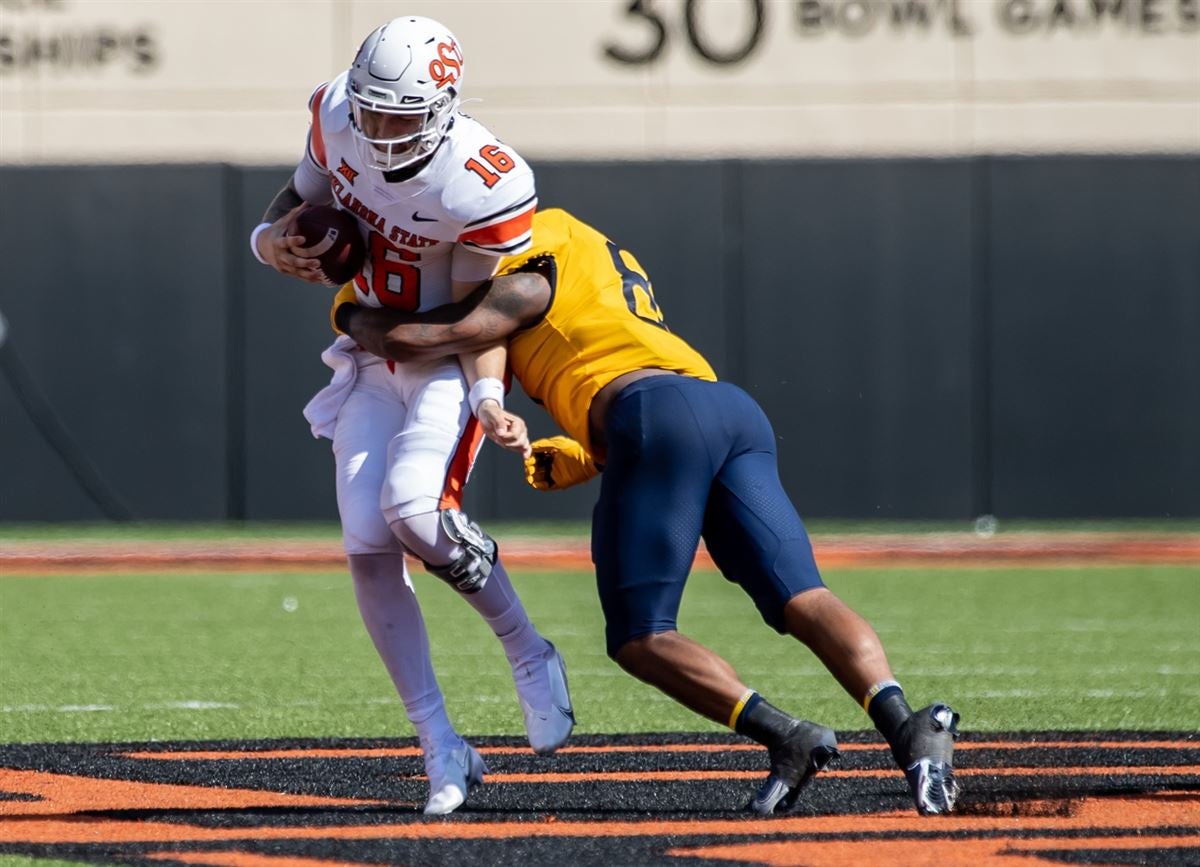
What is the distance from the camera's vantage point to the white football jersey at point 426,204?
14.8ft

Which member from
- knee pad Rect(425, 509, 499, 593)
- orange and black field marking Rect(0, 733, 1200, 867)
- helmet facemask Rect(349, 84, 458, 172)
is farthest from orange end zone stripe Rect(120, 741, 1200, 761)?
helmet facemask Rect(349, 84, 458, 172)

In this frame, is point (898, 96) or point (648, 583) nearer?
point (648, 583)

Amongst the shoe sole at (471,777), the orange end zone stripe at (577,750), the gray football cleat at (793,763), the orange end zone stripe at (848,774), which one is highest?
the gray football cleat at (793,763)

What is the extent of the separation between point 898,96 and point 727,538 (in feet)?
36.0

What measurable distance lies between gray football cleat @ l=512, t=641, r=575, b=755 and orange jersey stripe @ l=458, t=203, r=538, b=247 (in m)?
1.00

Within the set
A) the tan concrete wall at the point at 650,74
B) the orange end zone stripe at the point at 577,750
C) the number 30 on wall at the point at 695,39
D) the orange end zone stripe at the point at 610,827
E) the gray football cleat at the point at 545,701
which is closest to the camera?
the orange end zone stripe at the point at 610,827

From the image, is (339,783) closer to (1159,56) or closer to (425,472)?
(425,472)

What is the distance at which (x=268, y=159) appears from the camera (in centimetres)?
1492

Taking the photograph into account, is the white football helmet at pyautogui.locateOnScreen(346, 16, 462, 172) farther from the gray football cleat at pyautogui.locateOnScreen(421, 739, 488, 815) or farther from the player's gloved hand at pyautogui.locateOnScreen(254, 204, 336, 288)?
the gray football cleat at pyautogui.locateOnScreen(421, 739, 488, 815)

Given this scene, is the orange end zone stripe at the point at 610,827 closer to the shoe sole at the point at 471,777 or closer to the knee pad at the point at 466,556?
the shoe sole at the point at 471,777

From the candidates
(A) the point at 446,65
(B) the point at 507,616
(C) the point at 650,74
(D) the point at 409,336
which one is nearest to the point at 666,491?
(B) the point at 507,616

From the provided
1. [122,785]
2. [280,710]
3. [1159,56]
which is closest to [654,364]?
[122,785]

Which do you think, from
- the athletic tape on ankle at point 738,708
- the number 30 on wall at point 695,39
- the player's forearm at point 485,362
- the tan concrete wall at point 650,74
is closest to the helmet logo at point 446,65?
the player's forearm at point 485,362

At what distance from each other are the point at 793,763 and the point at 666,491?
0.65 metres
